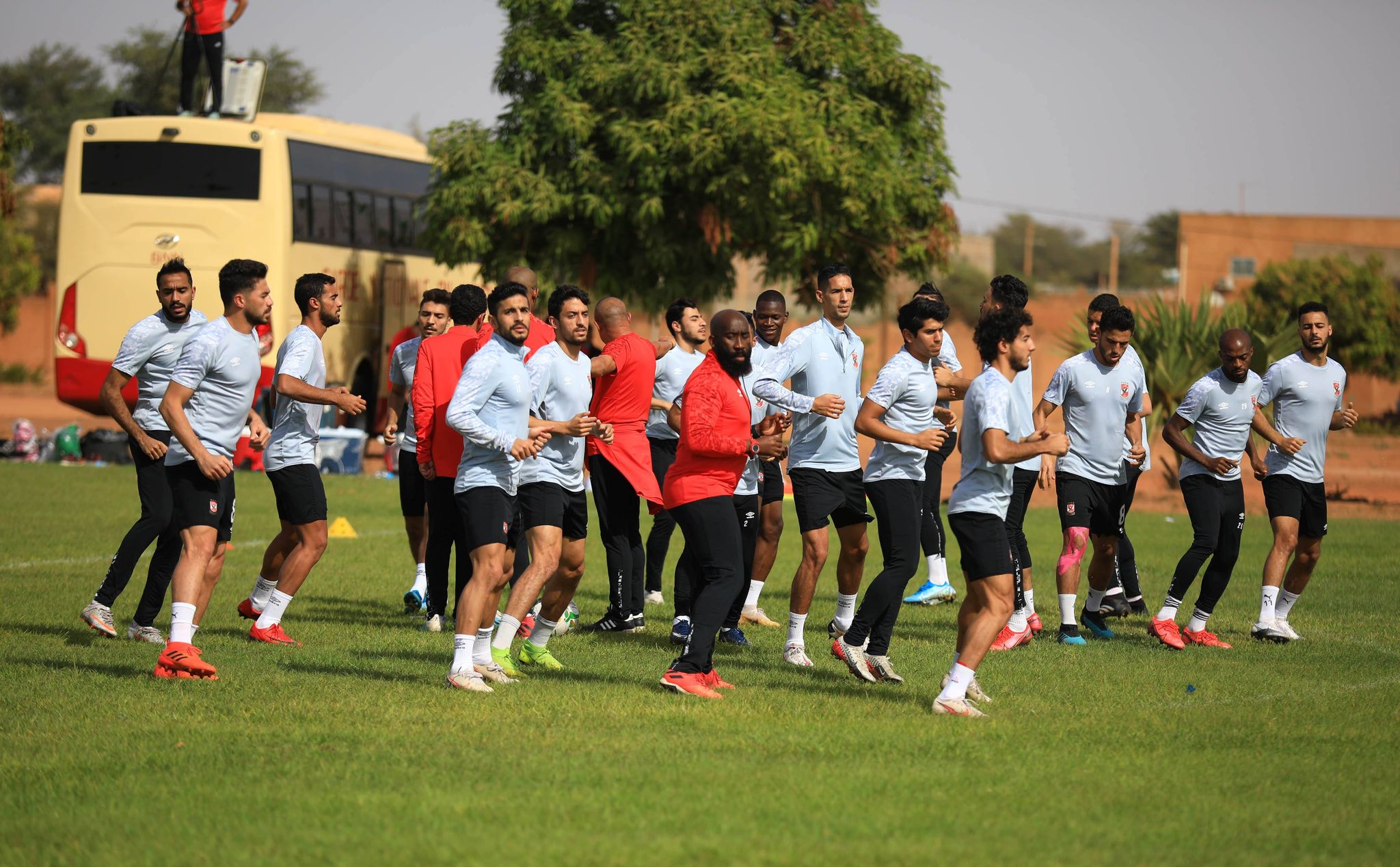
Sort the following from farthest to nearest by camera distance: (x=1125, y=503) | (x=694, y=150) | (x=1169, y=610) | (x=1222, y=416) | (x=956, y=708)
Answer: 1. (x=694, y=150)
2. (x=1125, y=503)
3. (x=1222, y=416)
4. (x=1169, y=610)
5. (x=956, y=708)

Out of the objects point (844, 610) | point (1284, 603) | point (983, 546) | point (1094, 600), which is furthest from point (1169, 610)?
point (983, 546)

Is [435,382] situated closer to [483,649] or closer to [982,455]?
[483,649]

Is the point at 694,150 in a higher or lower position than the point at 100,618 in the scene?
higher

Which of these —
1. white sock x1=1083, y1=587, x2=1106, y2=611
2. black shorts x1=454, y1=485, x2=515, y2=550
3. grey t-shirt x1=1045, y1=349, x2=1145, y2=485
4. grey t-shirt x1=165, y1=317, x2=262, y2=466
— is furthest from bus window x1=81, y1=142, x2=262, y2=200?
black shorts x1=454, y1=485, x2=515, y2=550

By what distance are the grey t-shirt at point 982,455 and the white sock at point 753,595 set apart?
297 centimetres

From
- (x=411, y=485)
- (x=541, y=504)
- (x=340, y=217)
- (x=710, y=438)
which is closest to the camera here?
(x=710, y=438)

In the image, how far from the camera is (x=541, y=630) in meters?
8.47

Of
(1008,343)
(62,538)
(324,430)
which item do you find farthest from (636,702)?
(324,430)

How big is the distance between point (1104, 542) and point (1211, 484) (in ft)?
2.58

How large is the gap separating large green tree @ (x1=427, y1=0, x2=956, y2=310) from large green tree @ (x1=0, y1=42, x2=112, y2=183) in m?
46.6

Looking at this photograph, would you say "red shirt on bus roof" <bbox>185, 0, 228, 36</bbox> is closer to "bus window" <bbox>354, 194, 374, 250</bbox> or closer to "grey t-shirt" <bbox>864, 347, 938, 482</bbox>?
"bus window" <bbox>354, 194, 374, 250</bbox>

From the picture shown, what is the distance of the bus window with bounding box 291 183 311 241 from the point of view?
23.3 meters

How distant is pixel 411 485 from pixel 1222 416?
5.51 m

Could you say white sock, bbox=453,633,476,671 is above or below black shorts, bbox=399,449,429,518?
below
